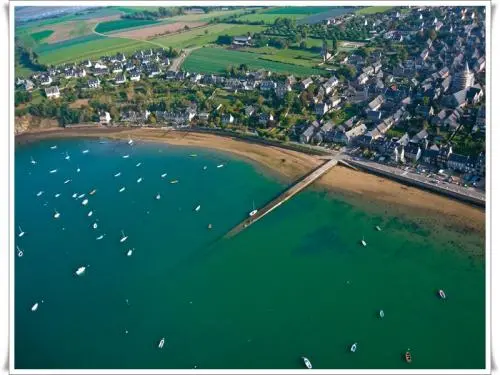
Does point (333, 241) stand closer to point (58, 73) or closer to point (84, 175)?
point (84, 175)

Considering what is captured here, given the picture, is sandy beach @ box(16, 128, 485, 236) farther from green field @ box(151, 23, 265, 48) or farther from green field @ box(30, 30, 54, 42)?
green field @ box(30, 30, 54, 42)

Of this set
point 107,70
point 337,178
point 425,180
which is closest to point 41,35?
point 107,70

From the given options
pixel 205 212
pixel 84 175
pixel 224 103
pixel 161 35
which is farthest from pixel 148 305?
pixel 161 35

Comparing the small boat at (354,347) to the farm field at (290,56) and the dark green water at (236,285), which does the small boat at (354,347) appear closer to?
the dark green water at (236,285)

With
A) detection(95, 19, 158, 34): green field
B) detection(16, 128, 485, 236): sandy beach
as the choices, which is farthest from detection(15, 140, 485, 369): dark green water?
detection(95, 19, 158, 34): green field

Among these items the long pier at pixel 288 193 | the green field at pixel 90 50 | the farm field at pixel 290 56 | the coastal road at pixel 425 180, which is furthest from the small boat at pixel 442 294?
the green field at pixel 90 50
